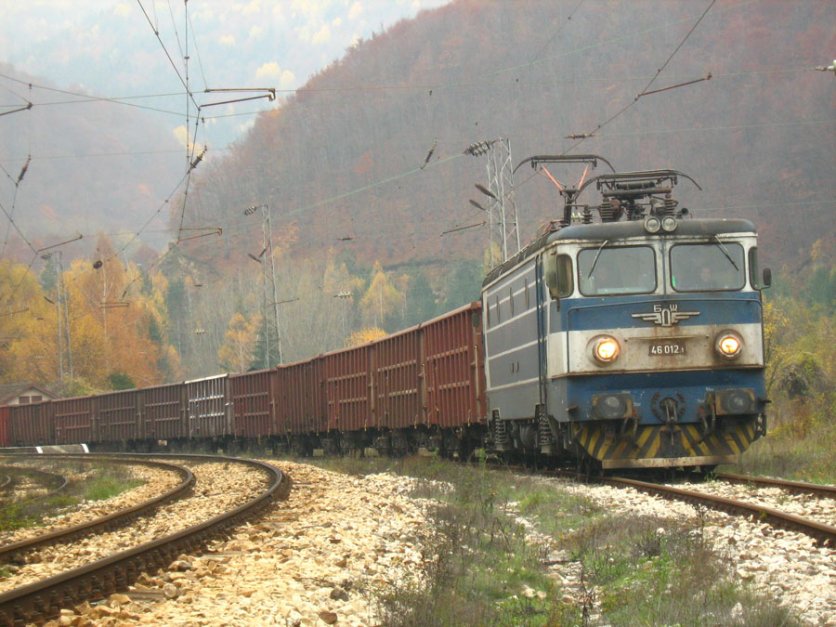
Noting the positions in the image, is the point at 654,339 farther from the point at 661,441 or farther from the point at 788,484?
the point at 788,484

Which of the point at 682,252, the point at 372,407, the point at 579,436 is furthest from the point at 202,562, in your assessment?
the point at 372,407

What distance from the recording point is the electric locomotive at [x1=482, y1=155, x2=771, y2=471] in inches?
580

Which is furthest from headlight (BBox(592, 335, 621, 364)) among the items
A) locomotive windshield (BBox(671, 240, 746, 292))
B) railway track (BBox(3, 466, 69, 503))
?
railway track (BBox(3, 466, 69, 503))

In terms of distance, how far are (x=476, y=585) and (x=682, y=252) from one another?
803 cm

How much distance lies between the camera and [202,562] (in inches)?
369

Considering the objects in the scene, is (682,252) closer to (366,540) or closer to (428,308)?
(366,540)

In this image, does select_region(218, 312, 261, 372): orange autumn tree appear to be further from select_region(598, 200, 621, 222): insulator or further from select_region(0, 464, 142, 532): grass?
select_region(598, 200, 621, 222): insulator

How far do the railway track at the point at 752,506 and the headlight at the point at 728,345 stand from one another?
1.57m

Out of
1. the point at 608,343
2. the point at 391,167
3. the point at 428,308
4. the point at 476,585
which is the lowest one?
the point at 476,585

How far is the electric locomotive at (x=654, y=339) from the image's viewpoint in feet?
48.3

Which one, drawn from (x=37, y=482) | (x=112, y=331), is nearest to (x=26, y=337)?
(x=112, y=331)

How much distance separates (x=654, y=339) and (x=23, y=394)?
73.7 meters

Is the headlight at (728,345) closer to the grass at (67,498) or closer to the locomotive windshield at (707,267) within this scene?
the locomotive windshield at (707,267)

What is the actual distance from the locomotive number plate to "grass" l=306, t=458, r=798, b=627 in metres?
2.47
